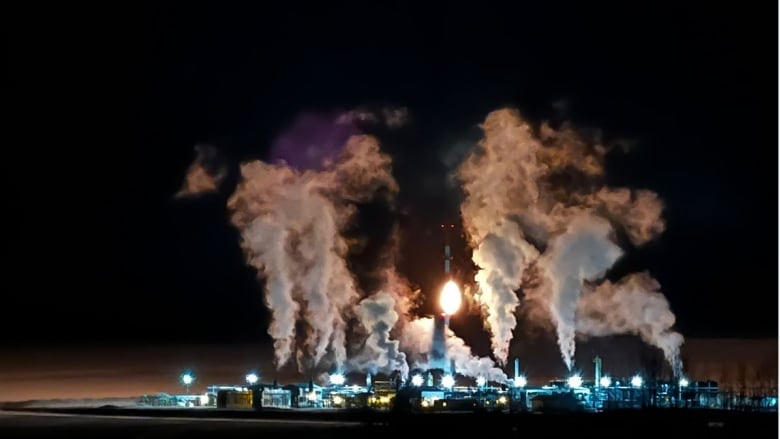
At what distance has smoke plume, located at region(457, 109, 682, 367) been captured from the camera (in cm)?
5944

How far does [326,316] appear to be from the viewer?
200 ft

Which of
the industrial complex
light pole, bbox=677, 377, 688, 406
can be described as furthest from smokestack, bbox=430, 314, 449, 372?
light pole, bbox=677, 377, 688, 406

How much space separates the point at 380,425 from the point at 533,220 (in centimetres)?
2253

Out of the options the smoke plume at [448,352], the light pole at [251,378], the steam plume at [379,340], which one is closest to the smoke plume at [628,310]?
the smoke plume at [448,352]

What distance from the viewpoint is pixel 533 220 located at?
59.6 metres

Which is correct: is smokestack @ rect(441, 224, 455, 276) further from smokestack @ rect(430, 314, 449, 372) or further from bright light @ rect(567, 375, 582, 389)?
bright light @ rect(567, 375, 582, 389)

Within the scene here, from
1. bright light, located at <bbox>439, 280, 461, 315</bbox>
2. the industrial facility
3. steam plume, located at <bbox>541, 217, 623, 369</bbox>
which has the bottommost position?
the industrial facility

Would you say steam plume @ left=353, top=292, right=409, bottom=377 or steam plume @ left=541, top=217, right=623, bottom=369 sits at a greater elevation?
steam plume @ left=541, top=217, right=623, bottom=369

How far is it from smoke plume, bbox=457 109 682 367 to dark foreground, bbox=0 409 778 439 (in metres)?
15.5

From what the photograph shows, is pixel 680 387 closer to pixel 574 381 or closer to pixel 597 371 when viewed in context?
pixel 597 371

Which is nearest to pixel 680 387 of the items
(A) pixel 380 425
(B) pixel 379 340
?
(B) pixel 379 340

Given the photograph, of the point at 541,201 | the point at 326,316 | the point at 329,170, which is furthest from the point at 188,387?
the point at 541,201

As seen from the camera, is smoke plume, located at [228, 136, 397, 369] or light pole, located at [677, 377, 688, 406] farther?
smoke plume, located at [228, 136, 397, 369]

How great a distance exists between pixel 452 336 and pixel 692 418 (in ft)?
76.1
